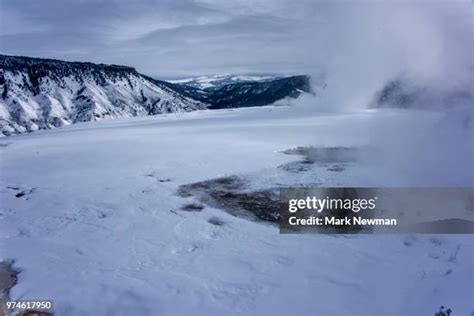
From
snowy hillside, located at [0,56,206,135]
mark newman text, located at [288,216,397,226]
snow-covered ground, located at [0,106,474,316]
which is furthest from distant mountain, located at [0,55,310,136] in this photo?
mark newman text, located at [288,216,397,226]

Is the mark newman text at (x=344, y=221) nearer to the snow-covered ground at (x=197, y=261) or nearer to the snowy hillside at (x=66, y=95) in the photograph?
the snow-covered ground at (x=197, y=261)

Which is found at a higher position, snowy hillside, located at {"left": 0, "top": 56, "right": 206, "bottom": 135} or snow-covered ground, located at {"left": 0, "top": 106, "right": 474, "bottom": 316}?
snowy hillside, located at {"left": 0, "top": 56, "right": 206, "bottom": 135}

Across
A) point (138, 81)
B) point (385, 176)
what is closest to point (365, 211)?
point (385, 176)

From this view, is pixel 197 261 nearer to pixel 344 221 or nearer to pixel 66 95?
pixel 344 221

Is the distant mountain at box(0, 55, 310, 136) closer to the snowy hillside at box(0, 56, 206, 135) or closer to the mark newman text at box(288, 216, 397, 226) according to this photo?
the snowy hillside at box(0, 56, 206, 135)

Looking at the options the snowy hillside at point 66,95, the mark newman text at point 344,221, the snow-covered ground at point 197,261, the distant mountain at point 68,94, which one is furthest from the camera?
the distant mountain at point 68,94

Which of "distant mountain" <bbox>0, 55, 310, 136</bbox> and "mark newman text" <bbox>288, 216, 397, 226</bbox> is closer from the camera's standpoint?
"mark newman text" <bbox>288, 216, 397, 226</bbox>

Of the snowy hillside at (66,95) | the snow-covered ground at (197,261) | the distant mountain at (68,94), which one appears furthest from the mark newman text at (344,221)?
the snowy hillside at (66,95)

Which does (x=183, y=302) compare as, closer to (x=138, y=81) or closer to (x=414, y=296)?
(x=414, y=296)

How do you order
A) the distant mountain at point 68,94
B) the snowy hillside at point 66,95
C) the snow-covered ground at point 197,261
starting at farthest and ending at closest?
the distant mountain at point 68,94, the snowy hillside at point 66,95, the snow-covered ground at point 197,261
